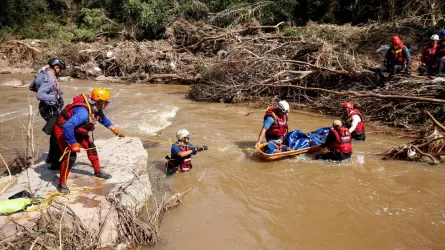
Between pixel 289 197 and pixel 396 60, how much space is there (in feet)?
19.0

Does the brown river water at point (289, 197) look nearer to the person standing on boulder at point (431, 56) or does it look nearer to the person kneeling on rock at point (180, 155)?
the person kneeling on rock at point (180, 155)

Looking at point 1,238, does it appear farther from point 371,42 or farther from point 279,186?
point 371,42

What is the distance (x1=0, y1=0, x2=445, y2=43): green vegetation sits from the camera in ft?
47.8

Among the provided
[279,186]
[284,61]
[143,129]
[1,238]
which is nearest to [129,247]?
[1,238]

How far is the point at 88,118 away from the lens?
4.27 m

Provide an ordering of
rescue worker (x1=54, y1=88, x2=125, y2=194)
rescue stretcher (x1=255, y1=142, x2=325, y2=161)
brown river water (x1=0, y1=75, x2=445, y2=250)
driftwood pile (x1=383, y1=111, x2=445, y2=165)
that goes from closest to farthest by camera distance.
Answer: brown river water (x1=0, y1=75, x2=445, y2=250) < rescue worker (x1=54, y1=88, x2=125, y2=194) < driftwood pile (x1=383, y1=111, x2=445, y2=165) < rescue stretcher (x1=255, y1=142, x2=325, y2=161)

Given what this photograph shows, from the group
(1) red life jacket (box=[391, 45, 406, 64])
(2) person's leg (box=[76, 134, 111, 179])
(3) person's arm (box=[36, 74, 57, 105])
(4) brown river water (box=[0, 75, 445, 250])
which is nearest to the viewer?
(4) brown river water (box=[0, 75, 445, 250])

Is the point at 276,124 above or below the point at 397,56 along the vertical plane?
below

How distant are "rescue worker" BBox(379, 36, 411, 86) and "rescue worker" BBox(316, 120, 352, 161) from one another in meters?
3.79

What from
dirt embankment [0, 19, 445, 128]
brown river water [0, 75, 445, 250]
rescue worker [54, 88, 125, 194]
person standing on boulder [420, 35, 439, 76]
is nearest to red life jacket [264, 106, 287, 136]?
brown river water [0, 75, 445, 250]

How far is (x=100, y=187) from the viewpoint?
183 inches

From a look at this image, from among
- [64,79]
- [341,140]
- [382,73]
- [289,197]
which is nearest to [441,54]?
[382,73]

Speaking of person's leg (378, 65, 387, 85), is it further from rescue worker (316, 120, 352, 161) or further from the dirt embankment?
rescue worker (316, 120, 352, 161)

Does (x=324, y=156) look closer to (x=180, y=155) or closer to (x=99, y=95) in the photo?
(x=180, y=155)
